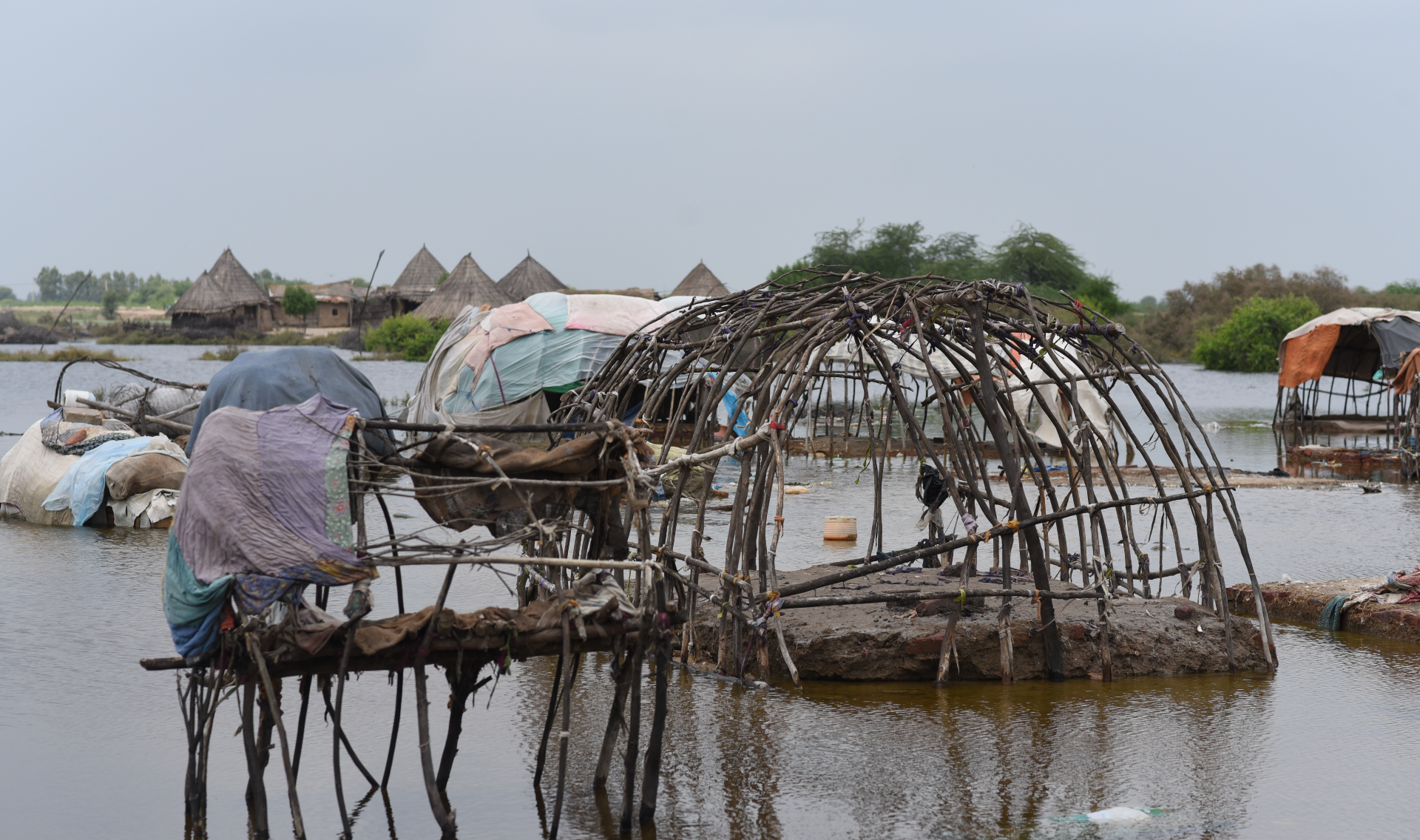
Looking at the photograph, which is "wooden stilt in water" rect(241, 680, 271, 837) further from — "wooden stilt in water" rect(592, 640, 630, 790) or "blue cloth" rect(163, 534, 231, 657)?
"wooden stilt in water" rect(592, 640, 630, 790)

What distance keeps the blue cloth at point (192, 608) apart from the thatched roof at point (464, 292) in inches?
1548

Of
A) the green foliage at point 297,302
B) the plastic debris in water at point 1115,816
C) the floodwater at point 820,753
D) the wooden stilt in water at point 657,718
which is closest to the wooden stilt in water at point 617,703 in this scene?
the wooden stilt in water at point 657,718

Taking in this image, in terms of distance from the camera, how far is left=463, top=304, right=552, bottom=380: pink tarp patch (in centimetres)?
1923

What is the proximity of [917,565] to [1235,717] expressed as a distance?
3.06 metres

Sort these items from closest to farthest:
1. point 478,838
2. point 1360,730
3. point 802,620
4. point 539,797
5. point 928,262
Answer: point 478,838 < point 539,797 < point 1360,730 < point 802,620 < point 928,262

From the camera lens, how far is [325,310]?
196 feet

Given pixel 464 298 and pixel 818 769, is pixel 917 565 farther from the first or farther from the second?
pixel 464 298

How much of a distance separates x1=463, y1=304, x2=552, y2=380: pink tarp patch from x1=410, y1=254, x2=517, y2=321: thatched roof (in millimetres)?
24183

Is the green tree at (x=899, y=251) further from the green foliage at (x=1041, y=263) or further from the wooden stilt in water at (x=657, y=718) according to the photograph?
the wooden stilt in water at (x=657, y=718)

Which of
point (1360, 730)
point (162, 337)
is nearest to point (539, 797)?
point (1360, 730)

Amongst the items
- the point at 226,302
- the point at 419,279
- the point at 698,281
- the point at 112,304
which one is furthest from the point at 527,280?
the point at 112,304

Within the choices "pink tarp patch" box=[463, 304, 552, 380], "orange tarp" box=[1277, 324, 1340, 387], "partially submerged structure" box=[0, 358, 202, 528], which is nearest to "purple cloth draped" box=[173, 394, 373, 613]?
"partially submerged structure" box=[0, 358, 202, 528]

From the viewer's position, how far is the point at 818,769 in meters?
6.14

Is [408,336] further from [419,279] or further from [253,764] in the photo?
[253,764]
